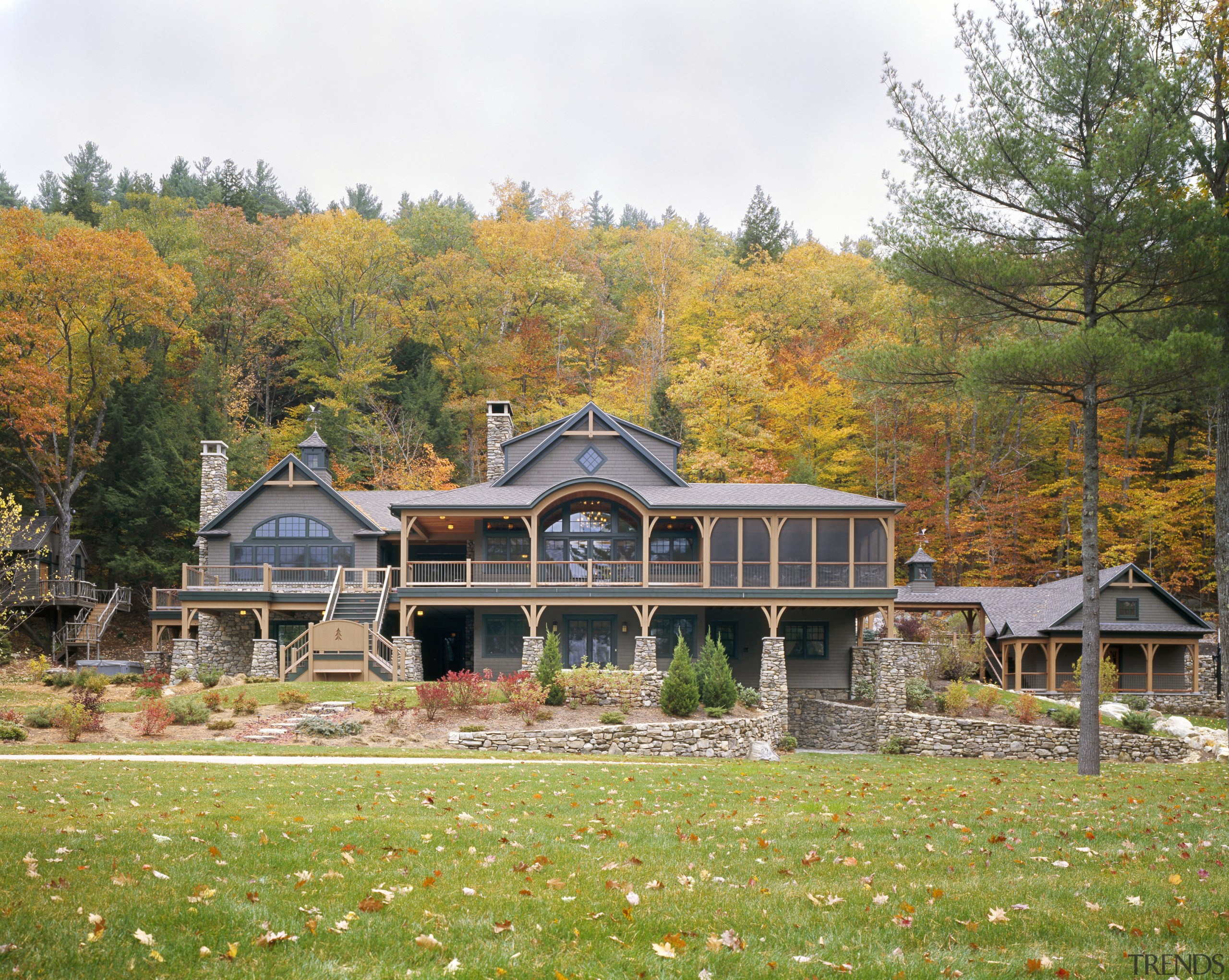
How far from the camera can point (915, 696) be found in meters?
26.9

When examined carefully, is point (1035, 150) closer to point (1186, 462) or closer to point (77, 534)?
point (1186, 462)

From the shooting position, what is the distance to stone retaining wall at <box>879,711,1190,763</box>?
23.2m

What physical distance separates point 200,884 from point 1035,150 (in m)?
16.7

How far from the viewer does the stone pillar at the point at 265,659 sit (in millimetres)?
28828

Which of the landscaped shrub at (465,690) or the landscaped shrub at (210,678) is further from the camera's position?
the landscaped shrub at (210,678)

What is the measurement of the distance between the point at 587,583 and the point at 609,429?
587 cm

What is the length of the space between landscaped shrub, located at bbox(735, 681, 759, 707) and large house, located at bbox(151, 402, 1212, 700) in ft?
7.63

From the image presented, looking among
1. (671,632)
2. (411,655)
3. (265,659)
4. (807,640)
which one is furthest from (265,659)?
(807,640)

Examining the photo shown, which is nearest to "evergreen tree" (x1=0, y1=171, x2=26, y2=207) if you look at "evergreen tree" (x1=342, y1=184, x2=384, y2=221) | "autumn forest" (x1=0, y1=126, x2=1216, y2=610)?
"autumn forest" (x1=0, y1=126, x2=1216, y2=610)

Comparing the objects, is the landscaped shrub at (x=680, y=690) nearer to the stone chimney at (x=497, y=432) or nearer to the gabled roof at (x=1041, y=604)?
the gabled roof at (x=1041, y=604)

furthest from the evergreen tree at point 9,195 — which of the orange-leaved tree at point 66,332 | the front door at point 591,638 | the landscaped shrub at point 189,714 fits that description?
the landscaped shrub at point 189,714

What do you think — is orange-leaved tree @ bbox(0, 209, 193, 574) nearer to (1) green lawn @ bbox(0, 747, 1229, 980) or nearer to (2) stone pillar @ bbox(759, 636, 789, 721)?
(2) stone pillar @ bbox(759, 636, 789, 721)

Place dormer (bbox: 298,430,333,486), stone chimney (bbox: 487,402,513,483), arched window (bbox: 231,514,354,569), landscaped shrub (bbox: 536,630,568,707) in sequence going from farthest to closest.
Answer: stone chimney (bbox: 487,402,513,483)
dormer (bbox: 298,430,333,486)
arched window (bbox: 231,514,354,569)
landscaped shrub (bbox: 536,630,568,707)

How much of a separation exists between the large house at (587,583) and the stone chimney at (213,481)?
0.09 metres
